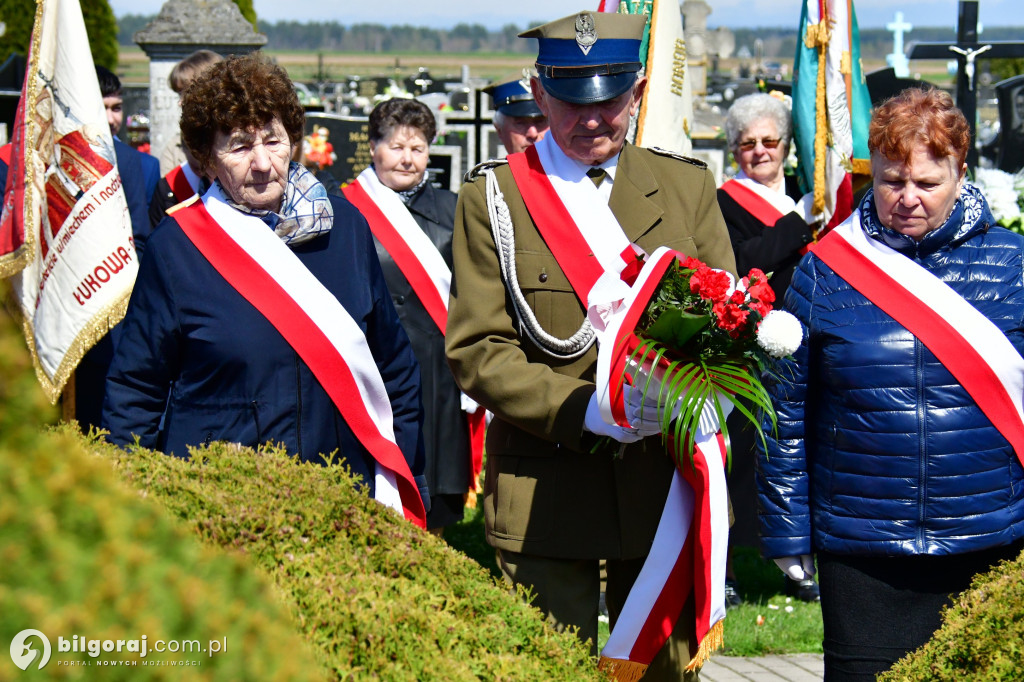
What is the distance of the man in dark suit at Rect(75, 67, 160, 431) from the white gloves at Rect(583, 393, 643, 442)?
2.41 metres

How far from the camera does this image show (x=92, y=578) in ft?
3.69

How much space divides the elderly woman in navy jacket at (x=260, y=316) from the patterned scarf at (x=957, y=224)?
1.40 meters

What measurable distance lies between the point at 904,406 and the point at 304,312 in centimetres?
161

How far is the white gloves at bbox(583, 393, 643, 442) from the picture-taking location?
115 inches

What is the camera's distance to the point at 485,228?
3314mm

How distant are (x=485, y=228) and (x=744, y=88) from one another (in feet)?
115

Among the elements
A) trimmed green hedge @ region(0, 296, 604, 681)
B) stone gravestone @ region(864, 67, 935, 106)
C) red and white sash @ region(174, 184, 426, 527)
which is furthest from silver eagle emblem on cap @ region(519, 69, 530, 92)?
stone gravestone @ region(864, 67, 935, 106)

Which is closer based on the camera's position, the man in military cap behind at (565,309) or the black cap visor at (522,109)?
the man in military cap behind at (565,309)

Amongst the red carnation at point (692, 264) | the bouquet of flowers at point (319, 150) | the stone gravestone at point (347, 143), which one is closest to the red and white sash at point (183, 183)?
the red carnation at point (692, 264)

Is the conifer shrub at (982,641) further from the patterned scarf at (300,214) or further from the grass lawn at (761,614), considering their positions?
the grass lawn at (761,614)

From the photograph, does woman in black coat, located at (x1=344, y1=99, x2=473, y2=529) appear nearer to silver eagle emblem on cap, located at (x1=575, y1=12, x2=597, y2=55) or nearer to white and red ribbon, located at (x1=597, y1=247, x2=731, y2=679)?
silver eagle emblem on cap, located at (x1=575, y1=12, x2=597, y2=55)

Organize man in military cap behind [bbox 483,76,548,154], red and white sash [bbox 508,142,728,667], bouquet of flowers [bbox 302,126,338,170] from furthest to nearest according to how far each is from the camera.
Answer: bouquet of flowers [bbox 302,126,338,170] < man in military cap behind [bbox 483,76,548,154] < red and white sash [bbox 508,142,728,667]

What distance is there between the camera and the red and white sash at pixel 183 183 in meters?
5.39

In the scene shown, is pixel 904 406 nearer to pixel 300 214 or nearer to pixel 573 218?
pixel 573 218
